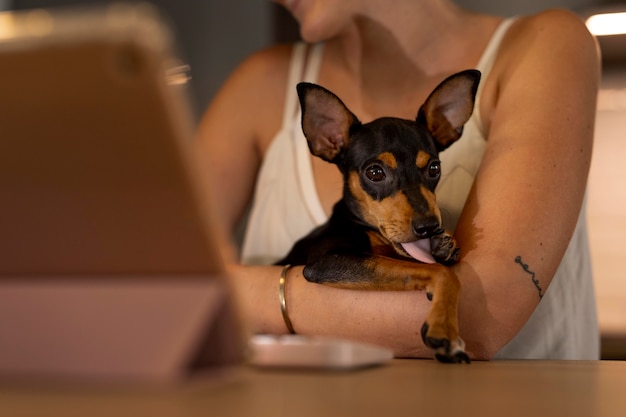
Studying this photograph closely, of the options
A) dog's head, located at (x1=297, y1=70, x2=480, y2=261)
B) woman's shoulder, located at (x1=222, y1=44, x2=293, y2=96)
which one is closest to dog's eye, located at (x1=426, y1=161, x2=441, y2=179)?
dog's head, located at (x1=297, y1=70, x2=480, y2=261)

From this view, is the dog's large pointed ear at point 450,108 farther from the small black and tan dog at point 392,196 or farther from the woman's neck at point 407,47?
the woman's neck at point 407,47

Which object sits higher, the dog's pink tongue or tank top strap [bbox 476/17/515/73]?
tank top strap [bbox 476/17/515/73]

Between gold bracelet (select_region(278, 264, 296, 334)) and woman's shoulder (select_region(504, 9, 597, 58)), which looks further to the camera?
woman's shoulder (select_region(504, 9, 597, 58))

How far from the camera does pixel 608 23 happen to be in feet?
6.83

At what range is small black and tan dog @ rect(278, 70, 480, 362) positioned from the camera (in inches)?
27.9

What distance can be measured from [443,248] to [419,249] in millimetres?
30

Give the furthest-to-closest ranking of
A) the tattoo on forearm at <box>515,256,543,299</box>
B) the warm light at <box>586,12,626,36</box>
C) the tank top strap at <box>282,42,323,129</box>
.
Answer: the warm light at <box>586,12,626,36</box> < the tank top strap at <box>282,42,323,129</box> < the tattoo on forearm at <box>515,256,543,299</box>

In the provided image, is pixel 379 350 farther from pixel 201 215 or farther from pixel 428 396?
pixel 201 215

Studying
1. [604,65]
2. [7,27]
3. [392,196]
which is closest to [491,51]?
[392,196]

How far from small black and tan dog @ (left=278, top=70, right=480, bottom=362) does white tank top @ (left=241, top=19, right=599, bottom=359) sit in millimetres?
225

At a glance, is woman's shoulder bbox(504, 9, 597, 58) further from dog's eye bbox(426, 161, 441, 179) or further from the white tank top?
dog's eye bbox(426, 161, 441, 179)

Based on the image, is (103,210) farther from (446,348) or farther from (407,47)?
(407,47)

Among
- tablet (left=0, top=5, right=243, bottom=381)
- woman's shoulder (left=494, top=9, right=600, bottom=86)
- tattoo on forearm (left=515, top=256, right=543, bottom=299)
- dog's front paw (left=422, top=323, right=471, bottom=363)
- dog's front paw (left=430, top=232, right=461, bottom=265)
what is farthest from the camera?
woman's shoulder (left=494, top=9, right=600, bottom=86)

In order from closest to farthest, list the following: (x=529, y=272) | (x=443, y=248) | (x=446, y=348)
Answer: (x=446, y=348), (x=443, y=248), (x=529, y=272)
